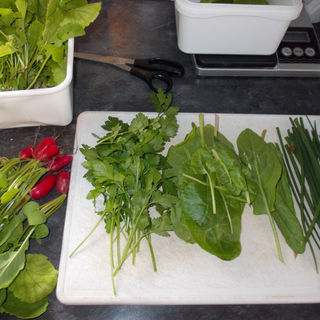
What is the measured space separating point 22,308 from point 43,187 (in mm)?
299

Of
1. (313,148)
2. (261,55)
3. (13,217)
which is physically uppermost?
(261,55)

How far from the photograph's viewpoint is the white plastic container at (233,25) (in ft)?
3.20

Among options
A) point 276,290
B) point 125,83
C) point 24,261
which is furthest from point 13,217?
point 276,290

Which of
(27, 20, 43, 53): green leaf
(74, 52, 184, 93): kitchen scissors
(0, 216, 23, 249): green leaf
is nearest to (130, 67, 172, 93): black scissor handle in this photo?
(74, 52, 184, 93): kitchen scissors

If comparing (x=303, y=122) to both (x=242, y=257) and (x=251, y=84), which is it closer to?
(x=251, y=84)

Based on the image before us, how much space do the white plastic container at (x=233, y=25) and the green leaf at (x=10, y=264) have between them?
75 cm

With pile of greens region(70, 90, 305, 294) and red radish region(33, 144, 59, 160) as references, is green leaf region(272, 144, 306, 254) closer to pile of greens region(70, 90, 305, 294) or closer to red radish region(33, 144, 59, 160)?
pile of greens region(70, 90, 305, 294)

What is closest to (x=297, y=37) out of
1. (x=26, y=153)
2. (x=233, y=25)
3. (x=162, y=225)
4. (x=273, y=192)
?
(x=233, y=25)

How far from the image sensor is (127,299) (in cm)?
83

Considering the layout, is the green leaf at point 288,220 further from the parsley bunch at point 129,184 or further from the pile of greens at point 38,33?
the pile of greens at point 38,33

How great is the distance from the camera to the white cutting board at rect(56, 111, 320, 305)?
84 cm

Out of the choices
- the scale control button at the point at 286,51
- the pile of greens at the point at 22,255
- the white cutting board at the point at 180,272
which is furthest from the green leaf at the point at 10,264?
the scale control button at the point at 286,51

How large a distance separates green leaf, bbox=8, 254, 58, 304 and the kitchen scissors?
62 cm

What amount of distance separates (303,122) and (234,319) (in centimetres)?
65
